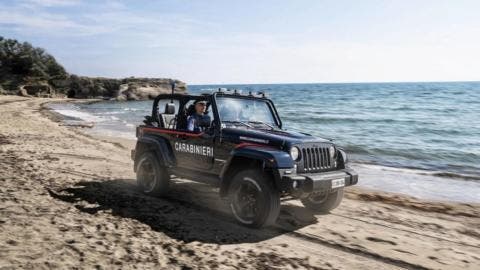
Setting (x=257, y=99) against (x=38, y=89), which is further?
(x=38, y=89)

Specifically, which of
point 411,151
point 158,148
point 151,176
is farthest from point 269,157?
point 411,151

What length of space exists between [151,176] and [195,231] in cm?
260

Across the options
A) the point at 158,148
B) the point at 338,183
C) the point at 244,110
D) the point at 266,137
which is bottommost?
the point at 338,183

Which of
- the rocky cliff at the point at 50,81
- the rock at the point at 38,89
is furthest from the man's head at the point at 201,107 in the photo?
the rock at the point at 38,89

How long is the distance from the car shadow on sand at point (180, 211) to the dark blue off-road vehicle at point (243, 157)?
29cm

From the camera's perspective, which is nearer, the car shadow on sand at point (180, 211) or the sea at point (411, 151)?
the car shadow on sand at point (180, 211)

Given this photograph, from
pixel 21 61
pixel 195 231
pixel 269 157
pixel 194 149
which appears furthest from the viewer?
pixel 21 61

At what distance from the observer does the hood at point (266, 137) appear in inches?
250

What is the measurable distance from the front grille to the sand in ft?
3.19

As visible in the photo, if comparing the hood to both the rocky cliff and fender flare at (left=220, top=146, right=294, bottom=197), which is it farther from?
the rocky cliff

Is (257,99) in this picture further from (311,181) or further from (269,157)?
(311,181)

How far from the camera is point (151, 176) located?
851 cm

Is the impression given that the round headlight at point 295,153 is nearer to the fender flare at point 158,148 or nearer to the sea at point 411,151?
the sea at point 411,151

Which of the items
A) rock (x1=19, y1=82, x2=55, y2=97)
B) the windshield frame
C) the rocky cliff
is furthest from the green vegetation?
the windshield frame
